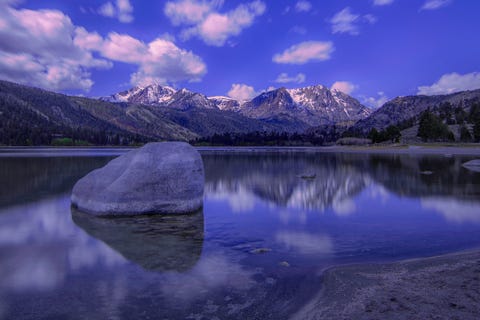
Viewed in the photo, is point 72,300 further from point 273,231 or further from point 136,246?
point 273,231

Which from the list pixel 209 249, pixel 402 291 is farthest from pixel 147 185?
pixel 402 291

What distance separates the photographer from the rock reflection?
13.5 meters

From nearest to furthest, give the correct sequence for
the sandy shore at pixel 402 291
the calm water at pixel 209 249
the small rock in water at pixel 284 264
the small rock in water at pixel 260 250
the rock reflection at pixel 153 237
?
the sandy shore at pixel 402 291, the calm water at pixel 209 249, the small rock in water at pixel 284 264, the rock reflection at pixel 153 237, the small rock in water at pixel 260 250

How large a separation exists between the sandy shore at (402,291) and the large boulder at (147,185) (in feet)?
40.7

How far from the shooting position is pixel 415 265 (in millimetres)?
12539

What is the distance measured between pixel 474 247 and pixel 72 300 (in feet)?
51.6

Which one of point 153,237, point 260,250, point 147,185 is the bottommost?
point 260,250

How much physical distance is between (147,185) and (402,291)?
51.8ft

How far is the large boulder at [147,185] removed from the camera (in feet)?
69.8

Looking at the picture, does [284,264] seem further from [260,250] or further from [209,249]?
[209,249]

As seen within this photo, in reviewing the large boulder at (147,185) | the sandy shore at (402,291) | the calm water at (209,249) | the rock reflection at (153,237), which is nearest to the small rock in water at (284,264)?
the calm water at (209,249)

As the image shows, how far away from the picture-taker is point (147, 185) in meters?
21.6

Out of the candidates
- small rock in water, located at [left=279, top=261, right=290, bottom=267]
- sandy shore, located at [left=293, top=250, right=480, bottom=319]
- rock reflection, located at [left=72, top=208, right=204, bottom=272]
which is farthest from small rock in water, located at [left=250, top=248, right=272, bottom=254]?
sandy shore, located at [left=293, top=250, right=480, bottom=319]

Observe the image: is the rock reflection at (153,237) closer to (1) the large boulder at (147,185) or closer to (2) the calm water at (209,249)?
(2) the calm water at (209,249)
